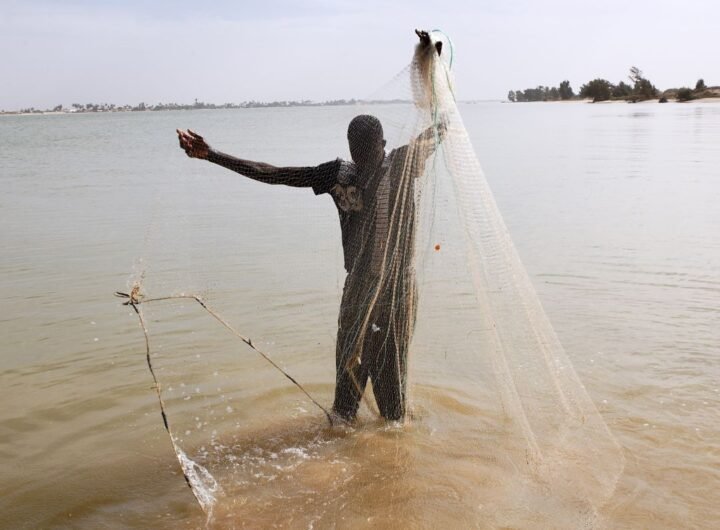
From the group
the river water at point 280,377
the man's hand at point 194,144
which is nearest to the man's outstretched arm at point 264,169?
the man's hand at point 194,144

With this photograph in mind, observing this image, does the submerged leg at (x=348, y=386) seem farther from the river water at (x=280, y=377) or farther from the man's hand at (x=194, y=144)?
the man's hand at (x=194, y=144)

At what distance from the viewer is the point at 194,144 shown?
3.38 m

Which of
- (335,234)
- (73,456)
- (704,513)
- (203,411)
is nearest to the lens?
(704,513)

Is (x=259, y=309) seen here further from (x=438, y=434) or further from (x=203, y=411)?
(x=438, y=434)

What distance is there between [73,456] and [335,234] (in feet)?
7.19

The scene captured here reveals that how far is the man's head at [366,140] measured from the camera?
339cm

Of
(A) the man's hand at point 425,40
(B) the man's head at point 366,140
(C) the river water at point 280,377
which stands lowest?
(C) the river water at point 280,377

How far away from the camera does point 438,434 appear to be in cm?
393

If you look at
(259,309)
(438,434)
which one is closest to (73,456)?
(438,434)

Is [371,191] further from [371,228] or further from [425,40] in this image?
[425,40]

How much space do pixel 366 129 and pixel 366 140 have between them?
2.1 inches

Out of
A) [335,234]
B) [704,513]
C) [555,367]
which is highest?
[335,234]

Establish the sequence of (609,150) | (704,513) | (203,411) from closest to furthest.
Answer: (704,513), (203,411), (609,150)

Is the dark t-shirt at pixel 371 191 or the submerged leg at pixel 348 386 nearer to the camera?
the dark t-shirt at pixel 371 191
